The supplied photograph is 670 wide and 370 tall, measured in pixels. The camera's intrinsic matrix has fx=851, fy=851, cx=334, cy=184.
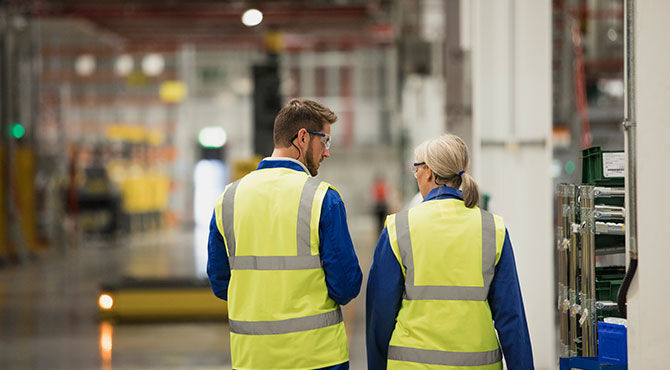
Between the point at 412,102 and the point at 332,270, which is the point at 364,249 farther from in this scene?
the point at 332,270

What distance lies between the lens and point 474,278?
3.49 metres

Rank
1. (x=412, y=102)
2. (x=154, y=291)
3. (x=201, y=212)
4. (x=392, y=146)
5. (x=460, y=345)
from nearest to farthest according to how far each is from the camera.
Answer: (x=460, y=345) < (x=154, y=291) < (x=412, y=102) < (x=201, y=212) < (x=392, y=146)

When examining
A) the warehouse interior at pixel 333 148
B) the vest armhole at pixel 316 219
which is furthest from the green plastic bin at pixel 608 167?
the vest armhole at pixel 316 219

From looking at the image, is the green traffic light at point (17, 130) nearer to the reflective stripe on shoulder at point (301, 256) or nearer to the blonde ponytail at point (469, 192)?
the reflective stripe on shoulder at point (301, 256)

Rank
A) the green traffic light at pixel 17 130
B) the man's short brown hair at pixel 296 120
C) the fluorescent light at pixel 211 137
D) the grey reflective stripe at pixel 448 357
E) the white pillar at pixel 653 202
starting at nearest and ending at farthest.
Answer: the grey reflective stripe at pixel 448 357 < the man's short brown hair at pixel 296 120 < the white pillar at pixel 653 202 < the green traffic light at pixel 17 130 < the fluorescent light at pixel 211 137

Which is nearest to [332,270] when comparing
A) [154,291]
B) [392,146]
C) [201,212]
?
[154,291]

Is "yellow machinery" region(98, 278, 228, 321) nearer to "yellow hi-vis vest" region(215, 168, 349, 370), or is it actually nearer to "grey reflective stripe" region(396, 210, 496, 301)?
"yellow hi-vis vest" region(215, 168, 349, 370)

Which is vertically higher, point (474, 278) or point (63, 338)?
point (474, 278)

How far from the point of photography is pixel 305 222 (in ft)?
11.4

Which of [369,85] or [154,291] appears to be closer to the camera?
[154,291]

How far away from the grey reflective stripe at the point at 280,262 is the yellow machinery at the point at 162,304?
A: 26.8ft

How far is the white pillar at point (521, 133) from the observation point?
7.46 m

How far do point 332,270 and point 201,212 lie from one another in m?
31.9

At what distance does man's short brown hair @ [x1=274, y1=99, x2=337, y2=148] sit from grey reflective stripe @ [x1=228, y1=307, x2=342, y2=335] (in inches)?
29.0
